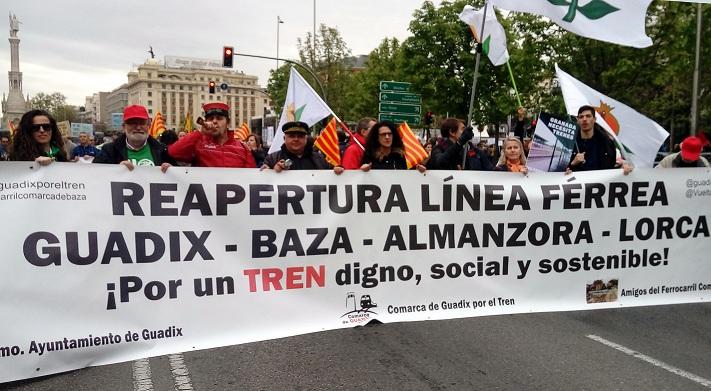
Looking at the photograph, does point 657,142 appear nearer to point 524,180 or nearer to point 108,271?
point 524,180

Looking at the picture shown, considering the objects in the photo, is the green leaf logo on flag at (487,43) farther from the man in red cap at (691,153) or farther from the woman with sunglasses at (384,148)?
the woman with sunglasses at (384,148)

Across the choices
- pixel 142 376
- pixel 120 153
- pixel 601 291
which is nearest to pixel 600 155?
pixel 601 291

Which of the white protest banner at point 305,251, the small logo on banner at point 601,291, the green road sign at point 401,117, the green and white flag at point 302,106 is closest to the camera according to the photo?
the white protest banner at point 305,251

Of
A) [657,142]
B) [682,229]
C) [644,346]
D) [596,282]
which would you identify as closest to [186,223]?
[596,282]

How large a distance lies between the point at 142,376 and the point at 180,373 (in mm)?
251

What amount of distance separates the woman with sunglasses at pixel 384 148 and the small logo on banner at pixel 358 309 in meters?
1.31

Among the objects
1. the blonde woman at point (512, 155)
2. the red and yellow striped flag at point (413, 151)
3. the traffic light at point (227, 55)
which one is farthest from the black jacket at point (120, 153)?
the traffic light at point (227, 55)

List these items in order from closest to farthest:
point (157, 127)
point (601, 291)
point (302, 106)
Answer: point (601, 291)
point (302, 106)
point (157, 127)

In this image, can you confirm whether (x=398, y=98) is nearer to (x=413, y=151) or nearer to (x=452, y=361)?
(x=413, y=151)

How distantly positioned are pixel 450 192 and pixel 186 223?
195 centimetres

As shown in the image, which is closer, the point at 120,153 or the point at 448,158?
the point at 120,153

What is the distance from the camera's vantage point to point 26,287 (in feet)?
11.9

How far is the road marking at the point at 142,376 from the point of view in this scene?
3945 mm

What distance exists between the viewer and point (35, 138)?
4.78 metres
